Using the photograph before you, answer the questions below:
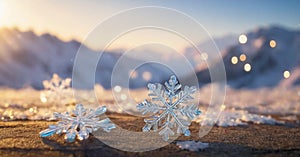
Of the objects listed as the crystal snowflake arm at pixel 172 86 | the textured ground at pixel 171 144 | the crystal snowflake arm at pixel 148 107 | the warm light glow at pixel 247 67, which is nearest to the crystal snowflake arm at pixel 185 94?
the crystal snowflake arm at pixel 172 86

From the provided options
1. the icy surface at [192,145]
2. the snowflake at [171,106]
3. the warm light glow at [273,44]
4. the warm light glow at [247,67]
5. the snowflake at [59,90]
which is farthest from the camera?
the warm light glow at [273,44]

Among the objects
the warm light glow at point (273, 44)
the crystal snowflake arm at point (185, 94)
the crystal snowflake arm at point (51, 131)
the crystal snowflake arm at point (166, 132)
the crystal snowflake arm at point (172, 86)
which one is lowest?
the crystal snowflake arm at point (166, 132)

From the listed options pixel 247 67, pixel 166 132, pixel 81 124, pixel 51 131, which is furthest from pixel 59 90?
pixel 247 67

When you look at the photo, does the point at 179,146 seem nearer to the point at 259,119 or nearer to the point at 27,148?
the point at 27,148

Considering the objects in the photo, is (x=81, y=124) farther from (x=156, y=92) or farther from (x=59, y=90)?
(x=59, y=90)

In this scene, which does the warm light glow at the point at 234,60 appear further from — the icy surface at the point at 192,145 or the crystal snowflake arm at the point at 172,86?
the icy surface at the point at 192,145

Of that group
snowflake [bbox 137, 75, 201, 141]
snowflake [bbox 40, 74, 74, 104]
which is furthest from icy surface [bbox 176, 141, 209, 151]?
snowflake [bbox 40, 74, 74, 104]

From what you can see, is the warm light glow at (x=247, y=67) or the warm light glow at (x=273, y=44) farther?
the warm light glow at (x=273, y=44)
